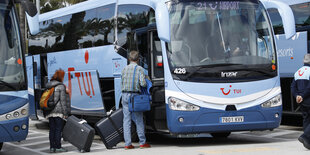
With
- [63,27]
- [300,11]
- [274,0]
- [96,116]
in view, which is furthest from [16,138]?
[300,11]

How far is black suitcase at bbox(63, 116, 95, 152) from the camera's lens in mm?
12086

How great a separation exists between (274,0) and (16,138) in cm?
607

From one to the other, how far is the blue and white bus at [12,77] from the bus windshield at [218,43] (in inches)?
114

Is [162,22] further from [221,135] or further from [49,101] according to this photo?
[221,135]

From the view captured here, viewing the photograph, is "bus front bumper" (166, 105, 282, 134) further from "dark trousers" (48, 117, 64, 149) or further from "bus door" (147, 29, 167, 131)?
"dark trousers" (48, 117, 64, 149)

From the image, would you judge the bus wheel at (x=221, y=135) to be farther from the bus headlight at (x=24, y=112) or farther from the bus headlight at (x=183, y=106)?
the bus headlight at (x=24, y=112)

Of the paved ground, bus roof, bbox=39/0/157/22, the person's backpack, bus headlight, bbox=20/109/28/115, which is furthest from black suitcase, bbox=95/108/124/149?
bus roof, bbox=39/0/157/22

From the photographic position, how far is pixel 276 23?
17.6m

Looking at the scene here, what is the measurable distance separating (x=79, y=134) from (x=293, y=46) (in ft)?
23.2

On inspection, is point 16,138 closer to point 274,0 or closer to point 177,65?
point 177,65

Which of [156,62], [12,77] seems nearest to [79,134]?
[12,77]

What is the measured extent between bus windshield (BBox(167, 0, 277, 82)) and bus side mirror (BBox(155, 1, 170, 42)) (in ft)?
1.78

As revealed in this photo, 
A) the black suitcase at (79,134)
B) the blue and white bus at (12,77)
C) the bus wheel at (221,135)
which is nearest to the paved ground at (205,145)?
the bus wheel at (221,135)

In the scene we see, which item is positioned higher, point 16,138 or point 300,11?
point 300,11
